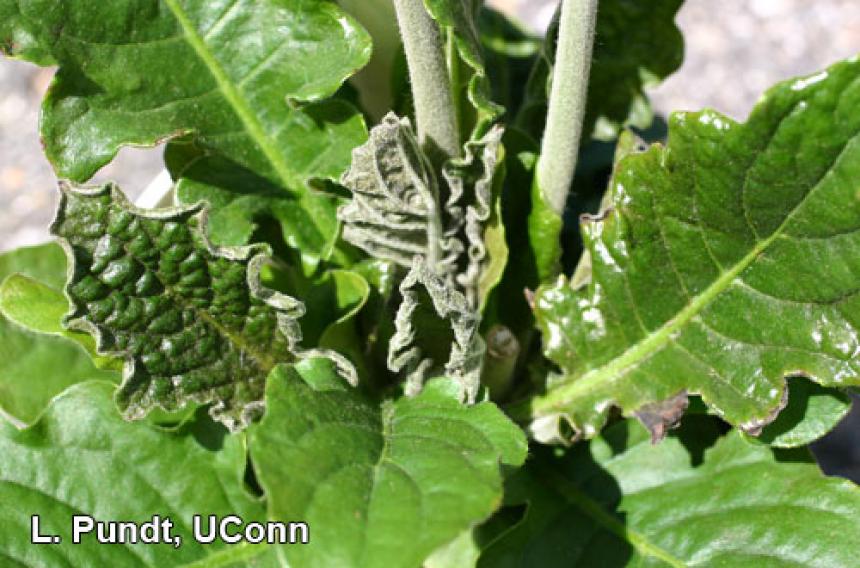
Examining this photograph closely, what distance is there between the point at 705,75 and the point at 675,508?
101 centimetres

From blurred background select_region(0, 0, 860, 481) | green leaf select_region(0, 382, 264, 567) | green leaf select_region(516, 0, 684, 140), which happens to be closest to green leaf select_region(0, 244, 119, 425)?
green leaf select_region(0, 382, 264, 567)

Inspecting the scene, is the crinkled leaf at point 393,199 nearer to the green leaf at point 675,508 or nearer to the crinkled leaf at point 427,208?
the crinkled leaf at point 427,208

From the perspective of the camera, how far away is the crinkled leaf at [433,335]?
69 centimetres

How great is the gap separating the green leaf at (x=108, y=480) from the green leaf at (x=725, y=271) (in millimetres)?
282

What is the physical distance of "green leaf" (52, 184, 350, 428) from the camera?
2.30 feet

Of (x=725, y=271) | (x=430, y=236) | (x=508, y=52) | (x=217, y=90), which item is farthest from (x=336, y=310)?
(x=508, y=52)

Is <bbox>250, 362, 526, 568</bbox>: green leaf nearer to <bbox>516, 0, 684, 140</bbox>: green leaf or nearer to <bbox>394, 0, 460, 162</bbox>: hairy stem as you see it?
<bbox>394, 0, 460, 162</bbox>: hairy stem

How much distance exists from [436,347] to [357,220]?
0.12 meters

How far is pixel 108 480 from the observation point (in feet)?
2.57

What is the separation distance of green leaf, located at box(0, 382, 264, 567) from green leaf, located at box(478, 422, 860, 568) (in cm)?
22

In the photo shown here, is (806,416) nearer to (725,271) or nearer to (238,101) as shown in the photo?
(725,271)

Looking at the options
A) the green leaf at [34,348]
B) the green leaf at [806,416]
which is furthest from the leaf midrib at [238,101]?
the green leaf at [806,416]

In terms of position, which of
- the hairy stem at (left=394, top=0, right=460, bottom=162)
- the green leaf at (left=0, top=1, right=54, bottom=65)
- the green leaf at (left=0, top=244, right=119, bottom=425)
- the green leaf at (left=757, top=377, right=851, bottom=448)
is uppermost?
the hairy stem at (left=394, top=0, right=460, bottom=162)

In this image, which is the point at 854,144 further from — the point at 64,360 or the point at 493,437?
the point at 64,360
